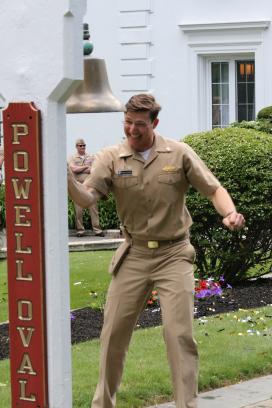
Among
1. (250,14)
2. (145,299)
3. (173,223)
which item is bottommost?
A: (145,299)

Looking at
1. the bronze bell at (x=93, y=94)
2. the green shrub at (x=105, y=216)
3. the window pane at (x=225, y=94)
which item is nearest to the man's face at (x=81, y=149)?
the green shrub at (x=105, y=216)

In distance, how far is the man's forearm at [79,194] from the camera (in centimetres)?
598

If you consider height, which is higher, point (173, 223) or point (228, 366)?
point (173, 223)

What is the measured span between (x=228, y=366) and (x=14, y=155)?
3362 mm

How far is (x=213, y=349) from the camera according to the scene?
28.7 ft

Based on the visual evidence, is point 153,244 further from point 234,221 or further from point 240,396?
point 240,396

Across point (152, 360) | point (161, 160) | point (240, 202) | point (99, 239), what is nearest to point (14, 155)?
point (161, 160)

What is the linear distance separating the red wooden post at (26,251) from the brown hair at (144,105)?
4.16 ft

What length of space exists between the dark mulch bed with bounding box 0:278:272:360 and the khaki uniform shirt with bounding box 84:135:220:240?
2.66 meters

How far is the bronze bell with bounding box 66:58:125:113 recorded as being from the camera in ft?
24.0

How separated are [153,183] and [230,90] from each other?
1631 cm

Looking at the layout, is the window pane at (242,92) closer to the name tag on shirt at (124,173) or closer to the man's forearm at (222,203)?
the man's forearm at (222,203)

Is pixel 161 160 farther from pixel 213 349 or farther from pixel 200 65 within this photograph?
pixel 200 65

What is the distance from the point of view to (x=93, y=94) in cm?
751
